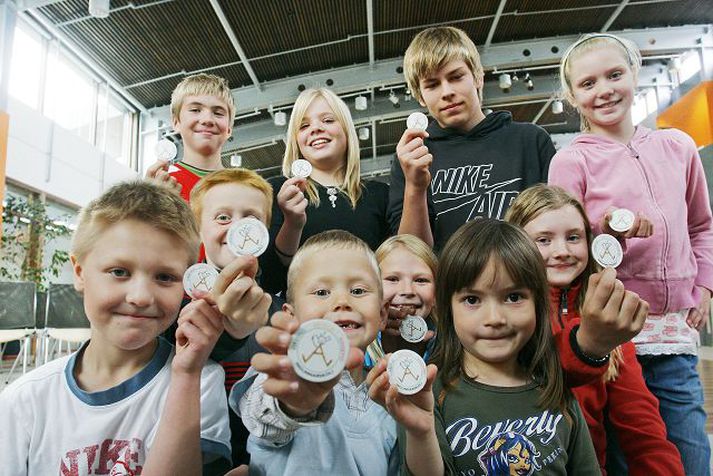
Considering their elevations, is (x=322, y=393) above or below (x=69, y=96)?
below

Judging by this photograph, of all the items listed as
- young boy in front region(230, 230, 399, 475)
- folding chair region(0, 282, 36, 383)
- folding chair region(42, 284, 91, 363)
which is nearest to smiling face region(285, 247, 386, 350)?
young boy in front region(230, 230, 399, 475)

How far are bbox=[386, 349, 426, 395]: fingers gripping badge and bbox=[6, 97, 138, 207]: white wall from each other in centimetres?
711

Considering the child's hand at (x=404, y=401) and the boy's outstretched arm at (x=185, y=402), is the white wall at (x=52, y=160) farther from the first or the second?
the child's hand at (x=404, y=401)

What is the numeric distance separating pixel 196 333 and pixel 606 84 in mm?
1668

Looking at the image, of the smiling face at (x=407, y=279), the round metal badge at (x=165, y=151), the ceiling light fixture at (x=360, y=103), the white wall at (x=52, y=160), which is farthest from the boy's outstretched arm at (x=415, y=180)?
the ceiling light fixture at (x=360, y=103)

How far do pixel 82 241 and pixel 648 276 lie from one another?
5.88 ft

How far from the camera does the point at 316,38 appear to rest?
8.55 m

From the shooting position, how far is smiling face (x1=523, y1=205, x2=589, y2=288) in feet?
5.47

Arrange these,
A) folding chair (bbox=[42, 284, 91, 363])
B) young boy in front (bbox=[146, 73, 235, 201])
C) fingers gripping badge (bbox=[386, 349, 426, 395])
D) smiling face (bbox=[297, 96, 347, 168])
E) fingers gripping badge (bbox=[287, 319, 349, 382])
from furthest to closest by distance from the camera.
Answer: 1. folding chair (bbox=[42, 284, 91, 363])
2. young boy in front (bbox=[146, 73, 235, 201])
3. smiling face (bbox=[297, 96, 347, 168])
4. fingers gripping badge (bbox=[386, 349, 426, 395])
5. fingers gripping badge (bbox=[287, 319, 349, 382])

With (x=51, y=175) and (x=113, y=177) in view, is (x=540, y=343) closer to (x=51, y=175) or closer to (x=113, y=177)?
(x=51, y=175)

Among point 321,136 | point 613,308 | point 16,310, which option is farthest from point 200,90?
point 16,310

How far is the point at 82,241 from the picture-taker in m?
1.40

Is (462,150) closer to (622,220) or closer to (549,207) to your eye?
(549,207)

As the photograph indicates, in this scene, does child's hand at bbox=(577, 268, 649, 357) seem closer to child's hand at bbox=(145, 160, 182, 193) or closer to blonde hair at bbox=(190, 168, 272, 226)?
blonde hair at bbox=(190, 168, 272, 226)
